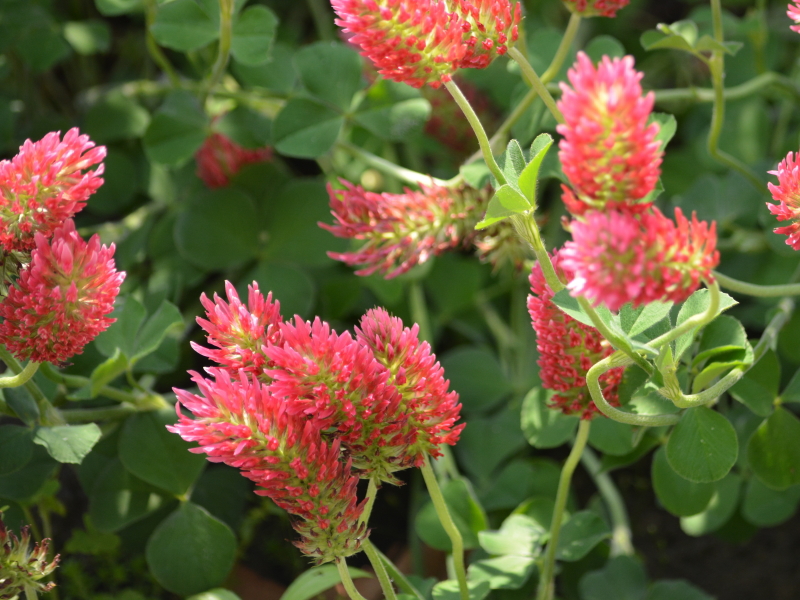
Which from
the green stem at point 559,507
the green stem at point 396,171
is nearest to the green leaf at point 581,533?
the green stem at point 559,507

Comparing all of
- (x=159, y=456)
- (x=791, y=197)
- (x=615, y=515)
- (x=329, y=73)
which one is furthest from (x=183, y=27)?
(x=615, y=515)

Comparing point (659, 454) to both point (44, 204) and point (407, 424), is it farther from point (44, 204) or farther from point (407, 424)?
point (44, 204)

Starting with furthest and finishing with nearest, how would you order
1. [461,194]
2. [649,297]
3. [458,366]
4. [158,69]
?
[158,69] → [458,366] → [461,194] → [649,297]

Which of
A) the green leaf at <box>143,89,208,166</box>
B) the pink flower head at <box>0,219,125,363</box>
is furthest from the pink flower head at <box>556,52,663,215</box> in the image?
the green leaf at <box>143,89,208,166</box>

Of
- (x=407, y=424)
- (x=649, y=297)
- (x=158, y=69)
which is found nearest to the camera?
(x=649, y=297)

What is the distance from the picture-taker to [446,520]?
695mm

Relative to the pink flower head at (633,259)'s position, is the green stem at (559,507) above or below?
below

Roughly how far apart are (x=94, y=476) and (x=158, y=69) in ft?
2.93

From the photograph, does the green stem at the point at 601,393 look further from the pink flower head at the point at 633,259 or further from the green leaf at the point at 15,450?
the green leaf at the point at 15,450

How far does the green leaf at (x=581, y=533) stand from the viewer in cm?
86

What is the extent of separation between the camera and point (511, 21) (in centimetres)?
64

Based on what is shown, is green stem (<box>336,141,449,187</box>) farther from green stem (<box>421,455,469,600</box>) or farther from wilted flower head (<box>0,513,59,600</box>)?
wilted flower head (<box>0,513,59,600</box>)

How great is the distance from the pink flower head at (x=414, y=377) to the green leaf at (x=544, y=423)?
27cm

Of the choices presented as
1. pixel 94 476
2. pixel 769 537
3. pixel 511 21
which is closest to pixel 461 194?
pixel 511 21
